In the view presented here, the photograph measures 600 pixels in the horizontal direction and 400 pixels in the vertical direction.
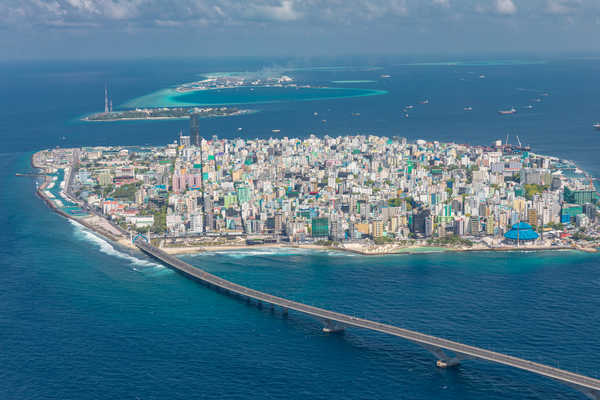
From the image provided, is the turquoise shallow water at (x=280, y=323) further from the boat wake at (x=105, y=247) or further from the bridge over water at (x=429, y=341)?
the bridge over water at (x=429, y=341)

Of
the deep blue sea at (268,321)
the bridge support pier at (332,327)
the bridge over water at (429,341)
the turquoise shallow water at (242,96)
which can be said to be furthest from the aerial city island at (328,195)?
the turquoise shallow water at (242,96)

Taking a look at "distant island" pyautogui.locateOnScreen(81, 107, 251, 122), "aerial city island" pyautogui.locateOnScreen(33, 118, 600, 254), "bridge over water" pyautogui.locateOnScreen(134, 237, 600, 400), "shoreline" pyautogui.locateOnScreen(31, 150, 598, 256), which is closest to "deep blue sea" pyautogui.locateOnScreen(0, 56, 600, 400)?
"bridge over water" pyautogui.locateOnScreen(134, 237, 600, 400)

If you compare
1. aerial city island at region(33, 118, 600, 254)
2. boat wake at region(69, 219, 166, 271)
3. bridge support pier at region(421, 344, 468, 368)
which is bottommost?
bridge support pier at region(421, 344, 468, 368)

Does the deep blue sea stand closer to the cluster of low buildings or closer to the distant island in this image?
the cluster of low buildings

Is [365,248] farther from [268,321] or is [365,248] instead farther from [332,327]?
[332,327]

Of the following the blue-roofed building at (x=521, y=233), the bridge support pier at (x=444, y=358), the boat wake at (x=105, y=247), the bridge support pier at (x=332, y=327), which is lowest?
the bridge support pier at (x=444, y=358)

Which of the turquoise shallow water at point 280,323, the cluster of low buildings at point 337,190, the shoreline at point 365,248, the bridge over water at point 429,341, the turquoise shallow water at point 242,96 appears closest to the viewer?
the bridge over water at point 429,341

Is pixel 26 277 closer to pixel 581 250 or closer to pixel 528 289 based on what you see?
pixel 528 289
